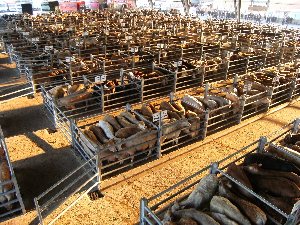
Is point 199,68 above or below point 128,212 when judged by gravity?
above

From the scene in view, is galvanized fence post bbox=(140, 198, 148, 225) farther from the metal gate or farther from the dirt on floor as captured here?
the metal gate

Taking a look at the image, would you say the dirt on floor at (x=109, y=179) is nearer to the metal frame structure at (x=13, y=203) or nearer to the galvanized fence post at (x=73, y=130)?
the metal frame structure at (x=13, y=203)

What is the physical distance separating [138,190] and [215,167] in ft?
6.34

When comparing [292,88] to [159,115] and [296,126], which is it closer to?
[296,126]

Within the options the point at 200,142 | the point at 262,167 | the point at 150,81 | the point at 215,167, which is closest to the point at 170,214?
the point at 215,167

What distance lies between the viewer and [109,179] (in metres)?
6.35

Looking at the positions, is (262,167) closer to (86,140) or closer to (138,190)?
(138,190)

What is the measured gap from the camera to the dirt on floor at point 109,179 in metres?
5.58

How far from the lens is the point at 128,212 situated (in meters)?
5.58

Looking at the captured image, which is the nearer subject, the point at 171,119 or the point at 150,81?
the point at 171,119

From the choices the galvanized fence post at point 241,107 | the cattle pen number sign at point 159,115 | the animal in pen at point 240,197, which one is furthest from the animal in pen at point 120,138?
the galvanized fence post at point 241,107

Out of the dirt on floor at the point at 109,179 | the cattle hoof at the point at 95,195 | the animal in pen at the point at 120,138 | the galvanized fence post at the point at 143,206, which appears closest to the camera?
the galvanized fence post at the point at 143,206

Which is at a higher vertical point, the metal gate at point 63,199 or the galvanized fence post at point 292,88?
the galvanized fence post at point 292,88

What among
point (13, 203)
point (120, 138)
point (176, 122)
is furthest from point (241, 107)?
point (13, 203)
